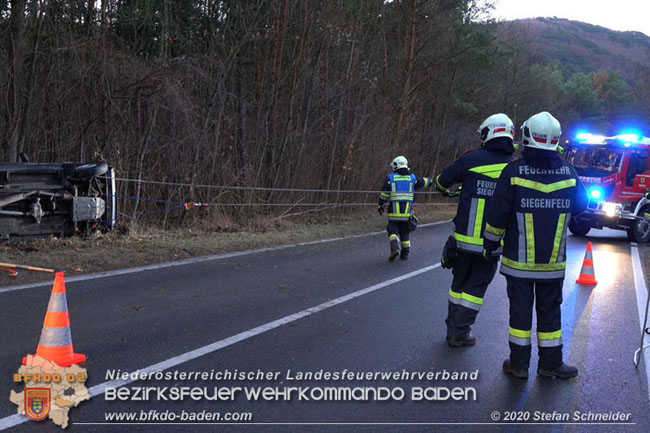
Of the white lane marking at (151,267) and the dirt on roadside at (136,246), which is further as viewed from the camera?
the dirt on roadside at (136,246)

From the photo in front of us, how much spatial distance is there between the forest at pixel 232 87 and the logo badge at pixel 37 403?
891 cm

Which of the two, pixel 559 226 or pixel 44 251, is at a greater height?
pixel 559 226

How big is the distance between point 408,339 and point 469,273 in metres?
0.86

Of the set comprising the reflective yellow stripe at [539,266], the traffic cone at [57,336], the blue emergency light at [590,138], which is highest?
the blue emergency light at [590,138]

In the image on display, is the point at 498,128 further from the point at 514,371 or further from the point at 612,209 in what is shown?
the point at 612,209

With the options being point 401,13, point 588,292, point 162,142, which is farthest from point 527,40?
point 588,292

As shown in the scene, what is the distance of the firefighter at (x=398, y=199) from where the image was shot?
1099 cm

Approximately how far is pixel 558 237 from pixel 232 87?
45.5 feet

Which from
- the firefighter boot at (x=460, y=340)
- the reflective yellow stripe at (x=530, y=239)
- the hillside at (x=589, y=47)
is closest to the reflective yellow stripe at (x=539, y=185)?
the reflective yellow stripe at (x=530, y=239)

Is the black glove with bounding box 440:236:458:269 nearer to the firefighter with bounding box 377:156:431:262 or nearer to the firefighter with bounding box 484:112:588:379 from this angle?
the firefighter with bounding box 484:112:588:379

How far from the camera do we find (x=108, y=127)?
13578mm

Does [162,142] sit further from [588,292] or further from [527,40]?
[527,40]

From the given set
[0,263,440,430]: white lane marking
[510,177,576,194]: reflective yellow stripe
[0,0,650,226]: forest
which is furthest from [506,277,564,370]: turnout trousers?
[0,0,650,226]: forest

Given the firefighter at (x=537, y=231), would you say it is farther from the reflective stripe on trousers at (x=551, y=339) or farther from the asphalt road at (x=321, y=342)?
the asphalt road at (x=321, y=342)
